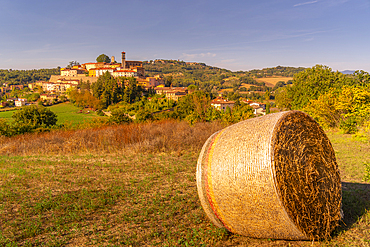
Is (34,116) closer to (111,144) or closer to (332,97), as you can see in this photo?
(111,144)

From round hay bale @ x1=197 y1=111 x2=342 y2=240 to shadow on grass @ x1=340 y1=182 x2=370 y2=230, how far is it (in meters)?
0.68

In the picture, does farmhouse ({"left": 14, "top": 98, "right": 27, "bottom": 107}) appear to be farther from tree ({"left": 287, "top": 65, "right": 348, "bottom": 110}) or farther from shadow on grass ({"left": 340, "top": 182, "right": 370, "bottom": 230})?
shadow on grass ({"left": 340, "top": 182, "right": 370, "bottom": 230})

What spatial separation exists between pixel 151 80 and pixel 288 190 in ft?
376

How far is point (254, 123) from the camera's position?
4.64 m

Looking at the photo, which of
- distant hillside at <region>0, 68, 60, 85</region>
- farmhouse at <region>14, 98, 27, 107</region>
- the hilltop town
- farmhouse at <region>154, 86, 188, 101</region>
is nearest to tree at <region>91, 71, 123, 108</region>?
the hilltop town

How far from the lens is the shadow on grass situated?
489 centimetres

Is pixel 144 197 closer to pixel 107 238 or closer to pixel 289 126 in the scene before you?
pixel 107 238

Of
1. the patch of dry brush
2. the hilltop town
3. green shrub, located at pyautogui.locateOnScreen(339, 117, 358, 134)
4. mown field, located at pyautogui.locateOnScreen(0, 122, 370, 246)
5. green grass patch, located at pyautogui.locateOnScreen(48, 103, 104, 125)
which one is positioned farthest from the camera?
the hilltop town

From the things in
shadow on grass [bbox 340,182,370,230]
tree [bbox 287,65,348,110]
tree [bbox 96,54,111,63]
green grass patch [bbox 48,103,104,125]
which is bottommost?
green grass patch [bbox 48,103,104,125]

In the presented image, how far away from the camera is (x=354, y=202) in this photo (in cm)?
569

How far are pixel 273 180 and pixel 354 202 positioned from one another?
3421 mm

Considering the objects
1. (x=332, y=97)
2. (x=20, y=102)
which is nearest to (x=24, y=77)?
(x=20, y=102)

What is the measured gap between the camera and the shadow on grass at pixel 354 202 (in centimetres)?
489

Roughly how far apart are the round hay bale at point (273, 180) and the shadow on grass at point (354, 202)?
2.24 feet
